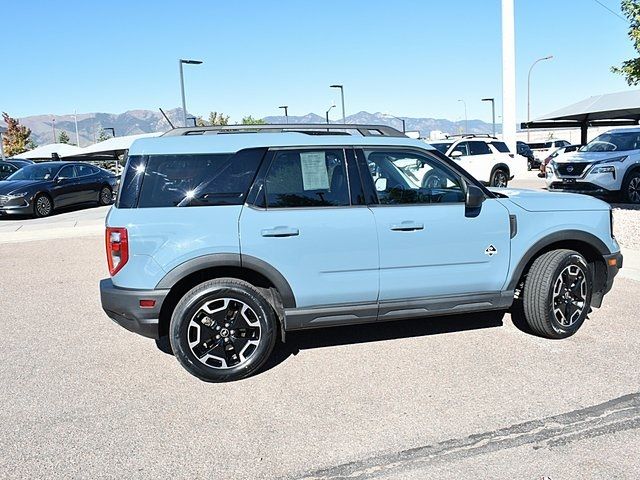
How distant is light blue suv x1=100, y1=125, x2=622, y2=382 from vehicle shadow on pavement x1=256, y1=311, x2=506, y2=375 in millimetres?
541

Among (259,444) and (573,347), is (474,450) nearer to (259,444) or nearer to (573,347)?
(259,444)

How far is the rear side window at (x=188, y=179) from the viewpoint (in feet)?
12.5

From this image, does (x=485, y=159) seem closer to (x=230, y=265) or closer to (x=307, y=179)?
(x=307, y=179)

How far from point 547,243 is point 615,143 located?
10147mm

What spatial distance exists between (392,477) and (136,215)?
2391 mm

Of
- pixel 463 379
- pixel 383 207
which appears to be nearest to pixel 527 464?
pixel 463 379

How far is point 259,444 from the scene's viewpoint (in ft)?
10.2

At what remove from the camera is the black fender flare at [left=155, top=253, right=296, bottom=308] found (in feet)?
12.3

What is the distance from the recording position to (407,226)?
161 inches

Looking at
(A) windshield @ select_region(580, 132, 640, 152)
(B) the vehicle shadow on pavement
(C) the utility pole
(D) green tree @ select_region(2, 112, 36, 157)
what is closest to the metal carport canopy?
(C) the utility pole

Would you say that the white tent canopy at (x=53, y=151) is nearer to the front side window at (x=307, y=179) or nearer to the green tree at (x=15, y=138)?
the green tree at (x=15, y=138)

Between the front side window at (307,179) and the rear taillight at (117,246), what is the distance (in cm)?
104

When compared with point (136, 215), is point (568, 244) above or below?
below

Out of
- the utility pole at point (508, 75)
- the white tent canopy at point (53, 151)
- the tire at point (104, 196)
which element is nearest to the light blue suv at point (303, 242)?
the tire at point (104, 196)
